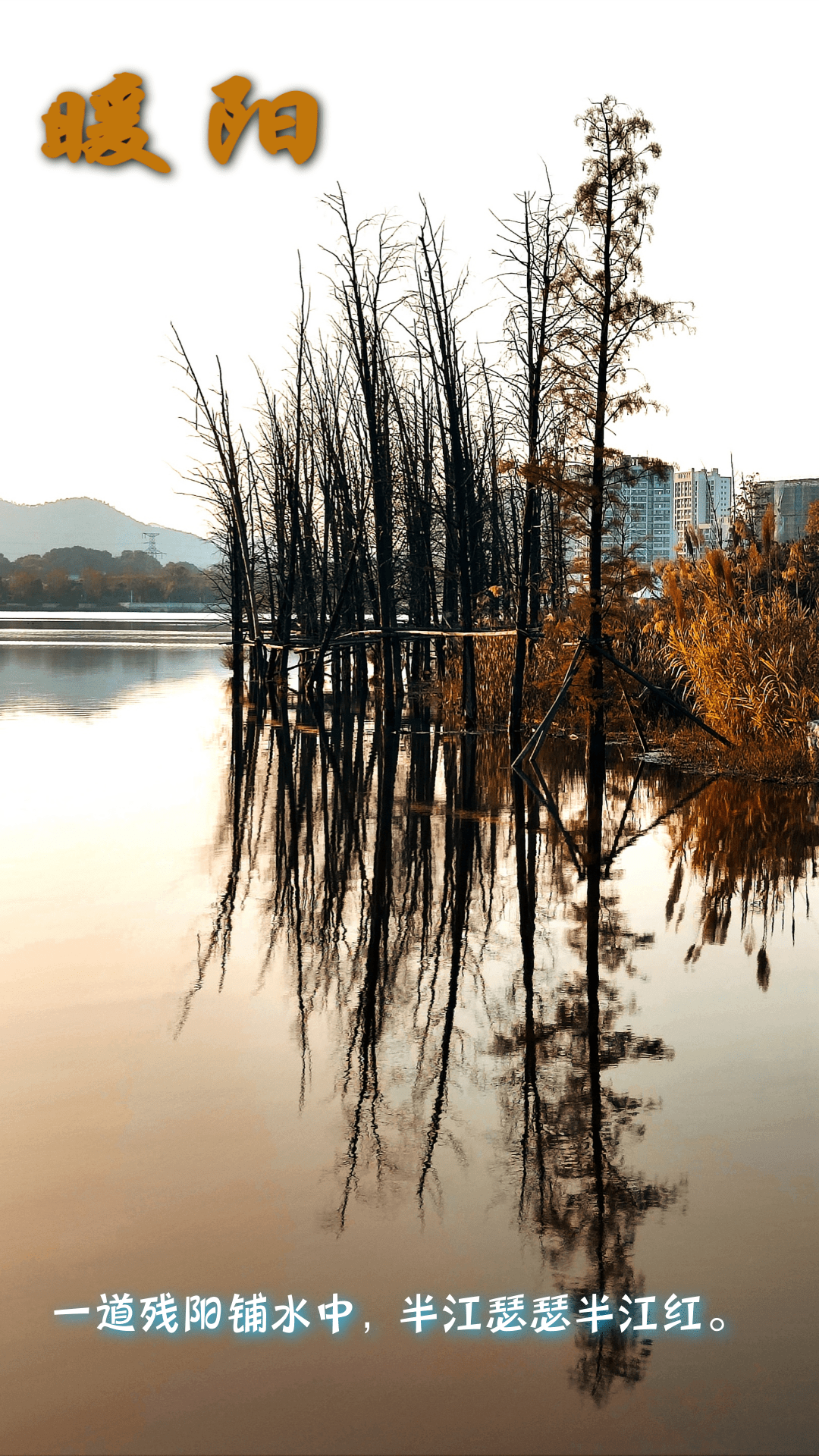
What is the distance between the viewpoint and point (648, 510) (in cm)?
10181

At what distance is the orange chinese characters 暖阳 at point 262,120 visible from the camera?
1240 centimetres

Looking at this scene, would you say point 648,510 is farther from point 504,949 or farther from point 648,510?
point 504,949

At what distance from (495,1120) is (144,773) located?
11.2m

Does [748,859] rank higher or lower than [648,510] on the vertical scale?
lower

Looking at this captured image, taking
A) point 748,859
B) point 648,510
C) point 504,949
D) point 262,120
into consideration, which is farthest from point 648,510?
point 504,949

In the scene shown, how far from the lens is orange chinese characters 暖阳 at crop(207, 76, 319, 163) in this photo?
1240 cm

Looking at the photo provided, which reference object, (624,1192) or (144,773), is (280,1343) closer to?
(624,1192)

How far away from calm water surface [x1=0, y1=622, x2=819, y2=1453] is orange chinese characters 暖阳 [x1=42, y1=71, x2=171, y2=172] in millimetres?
6802

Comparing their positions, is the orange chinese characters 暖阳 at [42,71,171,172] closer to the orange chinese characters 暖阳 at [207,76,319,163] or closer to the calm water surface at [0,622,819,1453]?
the orange chinese characters 暖阳 at [207,76,319,163]

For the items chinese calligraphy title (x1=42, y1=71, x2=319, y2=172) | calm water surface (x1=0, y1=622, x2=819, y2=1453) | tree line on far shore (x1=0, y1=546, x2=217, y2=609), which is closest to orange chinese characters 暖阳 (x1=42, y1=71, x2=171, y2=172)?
chinese calligraphy title (x1=42, y1=71, x2=319, y2=172)

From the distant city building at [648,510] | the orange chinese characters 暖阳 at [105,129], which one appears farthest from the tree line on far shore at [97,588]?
the orange chinese characters 暖阳 at [105,129]

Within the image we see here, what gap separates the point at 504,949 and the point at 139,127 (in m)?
9.32

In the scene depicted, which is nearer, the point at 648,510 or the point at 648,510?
the point at 648,510

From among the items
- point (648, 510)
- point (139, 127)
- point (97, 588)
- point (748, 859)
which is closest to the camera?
point (748, 859)
